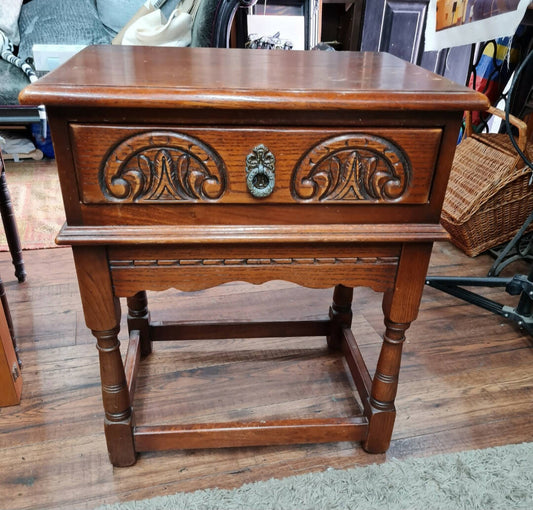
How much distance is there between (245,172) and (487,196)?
1283 millimetres

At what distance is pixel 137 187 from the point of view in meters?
0.67

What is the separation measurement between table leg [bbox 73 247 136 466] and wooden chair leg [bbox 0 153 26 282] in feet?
2.61

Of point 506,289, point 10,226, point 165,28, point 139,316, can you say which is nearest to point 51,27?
point 165,28

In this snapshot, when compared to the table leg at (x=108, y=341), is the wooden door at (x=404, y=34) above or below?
above

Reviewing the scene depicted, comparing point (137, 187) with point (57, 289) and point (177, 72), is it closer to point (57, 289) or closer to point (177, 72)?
point (177, 72)

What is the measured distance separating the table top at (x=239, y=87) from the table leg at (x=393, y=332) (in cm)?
24

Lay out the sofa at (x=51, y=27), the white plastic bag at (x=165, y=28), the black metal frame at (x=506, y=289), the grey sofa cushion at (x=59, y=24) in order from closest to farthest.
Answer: the black metal frame at (x=506, y=289) → the white plastic bag at (x=165, y=28) → the sofa at (x=51, y=27) → the grey sofa cushion at (x=59, y=24)

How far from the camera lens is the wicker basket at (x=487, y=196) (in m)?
1.66

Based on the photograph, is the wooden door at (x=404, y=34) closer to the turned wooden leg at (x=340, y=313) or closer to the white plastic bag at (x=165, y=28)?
the white plastic bag at (x=165, y=28)

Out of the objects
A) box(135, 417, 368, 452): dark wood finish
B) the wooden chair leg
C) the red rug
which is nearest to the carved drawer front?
box(135, 417, 368, 452): dark wood finish

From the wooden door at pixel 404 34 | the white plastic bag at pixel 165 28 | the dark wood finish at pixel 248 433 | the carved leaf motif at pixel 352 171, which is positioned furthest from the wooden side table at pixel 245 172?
the wooden door at pixel 404 34

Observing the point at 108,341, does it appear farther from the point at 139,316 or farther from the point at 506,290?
the point at 506,290

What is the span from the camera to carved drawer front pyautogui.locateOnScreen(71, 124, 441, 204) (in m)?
0.65

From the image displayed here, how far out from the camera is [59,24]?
8.65ft
